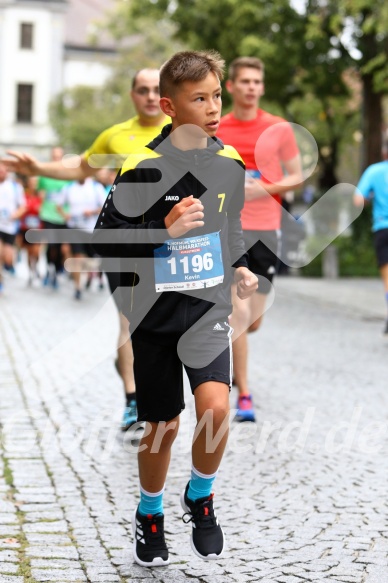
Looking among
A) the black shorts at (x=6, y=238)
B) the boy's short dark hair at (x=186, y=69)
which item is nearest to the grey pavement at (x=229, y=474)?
the boy's short dark hair at (x=186, y=69)

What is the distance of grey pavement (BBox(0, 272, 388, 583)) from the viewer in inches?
157

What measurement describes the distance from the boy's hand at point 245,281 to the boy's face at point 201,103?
0.51 meters

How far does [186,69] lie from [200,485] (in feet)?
4.76

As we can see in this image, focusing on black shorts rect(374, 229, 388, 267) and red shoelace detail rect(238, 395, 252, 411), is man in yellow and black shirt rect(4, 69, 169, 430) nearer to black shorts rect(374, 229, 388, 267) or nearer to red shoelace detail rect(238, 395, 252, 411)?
red shoelace detail rect(238, 395, 252, 411)

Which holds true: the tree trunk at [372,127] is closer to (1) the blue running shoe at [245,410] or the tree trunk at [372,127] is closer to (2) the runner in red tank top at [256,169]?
(2) the runner in red tank top at [256,169]

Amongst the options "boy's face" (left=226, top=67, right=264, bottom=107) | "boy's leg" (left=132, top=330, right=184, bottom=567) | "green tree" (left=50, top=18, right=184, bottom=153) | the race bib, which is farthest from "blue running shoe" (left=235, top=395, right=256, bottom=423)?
"green tree" (left=50, top=18, right=184, bottom=153)

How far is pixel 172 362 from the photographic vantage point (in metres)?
3.94

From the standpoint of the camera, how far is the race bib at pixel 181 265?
387 cm

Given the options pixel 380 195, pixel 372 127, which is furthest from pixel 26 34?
pixel 380 195

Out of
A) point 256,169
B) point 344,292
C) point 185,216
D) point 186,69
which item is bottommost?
point 344,292

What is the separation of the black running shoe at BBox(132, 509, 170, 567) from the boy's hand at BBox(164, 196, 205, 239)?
3.52ft

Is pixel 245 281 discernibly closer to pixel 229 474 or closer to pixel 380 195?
pixel 229 474

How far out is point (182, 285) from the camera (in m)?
3.88

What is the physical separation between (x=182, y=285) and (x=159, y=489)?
752 mm
